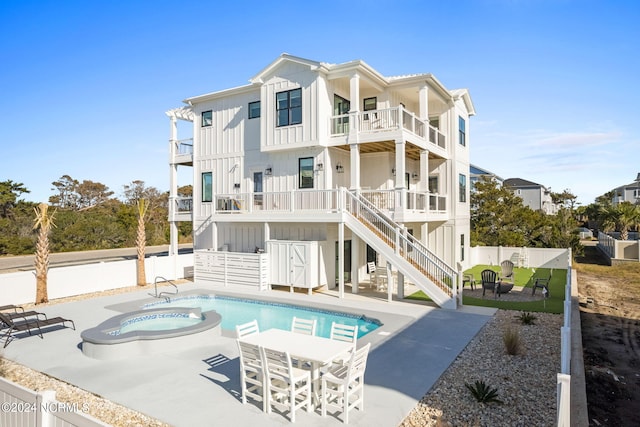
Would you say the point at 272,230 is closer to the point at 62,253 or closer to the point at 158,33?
the point at 158,33

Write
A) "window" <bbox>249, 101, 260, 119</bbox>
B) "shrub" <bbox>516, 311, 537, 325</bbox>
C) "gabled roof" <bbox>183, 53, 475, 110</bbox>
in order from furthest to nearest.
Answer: "window" <bbox>249, 101, 260, 119</bbox>
"gabled roof" <bbox>183, 53, 475, 110</bbox>
"shrub" <bbox>516, 311, 537, 325</bbox>

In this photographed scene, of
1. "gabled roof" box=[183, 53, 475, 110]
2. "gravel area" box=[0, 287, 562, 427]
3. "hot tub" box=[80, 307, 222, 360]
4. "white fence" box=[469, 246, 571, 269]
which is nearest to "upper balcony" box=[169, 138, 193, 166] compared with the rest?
"gabled roof" box=[183, 53, 475, 110]

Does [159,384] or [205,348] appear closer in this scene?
[159,384]

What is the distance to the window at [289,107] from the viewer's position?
17453 millimetres

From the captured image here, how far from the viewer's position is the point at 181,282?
19.1m

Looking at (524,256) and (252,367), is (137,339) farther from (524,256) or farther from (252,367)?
(524,256)

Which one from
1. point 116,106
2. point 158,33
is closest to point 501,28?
point 158,33

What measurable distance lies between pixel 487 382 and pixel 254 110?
54.1ft

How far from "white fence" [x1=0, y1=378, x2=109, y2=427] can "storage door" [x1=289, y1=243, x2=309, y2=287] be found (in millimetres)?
11772

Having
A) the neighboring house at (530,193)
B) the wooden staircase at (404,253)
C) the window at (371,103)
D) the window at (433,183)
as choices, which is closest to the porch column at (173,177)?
the window at (371,103)

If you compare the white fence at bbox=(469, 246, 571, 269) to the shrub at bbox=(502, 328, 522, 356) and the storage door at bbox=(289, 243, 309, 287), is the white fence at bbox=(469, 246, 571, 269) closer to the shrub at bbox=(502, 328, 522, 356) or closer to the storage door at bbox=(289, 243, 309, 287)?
the storage door at bbox=(289, 243, 309, 287)

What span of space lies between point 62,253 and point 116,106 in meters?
14.5

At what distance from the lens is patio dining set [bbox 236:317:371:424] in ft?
19.1

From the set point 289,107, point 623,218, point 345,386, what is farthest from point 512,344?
point 623,218
